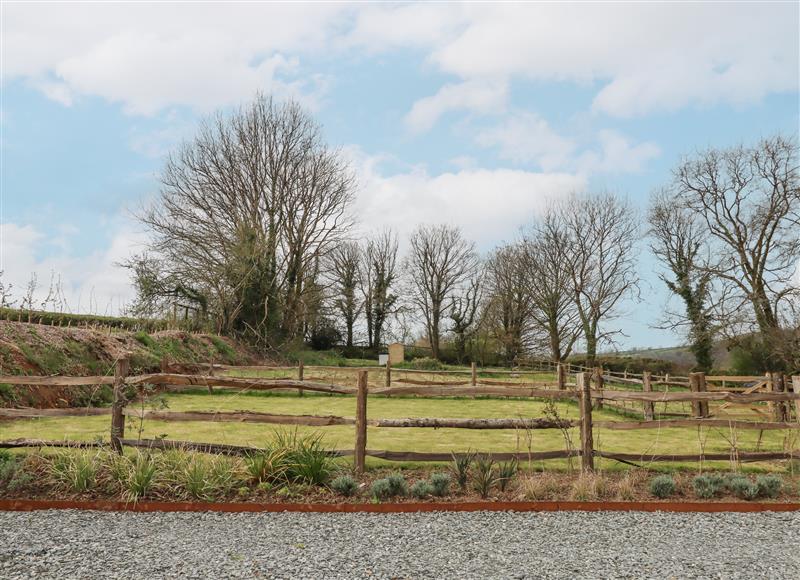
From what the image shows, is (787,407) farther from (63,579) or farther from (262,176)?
(262,176)

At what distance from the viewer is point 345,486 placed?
5758mm

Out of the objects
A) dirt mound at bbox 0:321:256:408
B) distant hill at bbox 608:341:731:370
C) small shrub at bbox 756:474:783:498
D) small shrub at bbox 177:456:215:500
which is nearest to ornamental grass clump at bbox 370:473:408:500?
small shrub at bbox 177:456:215:500

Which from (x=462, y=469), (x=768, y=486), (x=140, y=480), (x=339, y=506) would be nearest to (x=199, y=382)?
(x=140, y=480)

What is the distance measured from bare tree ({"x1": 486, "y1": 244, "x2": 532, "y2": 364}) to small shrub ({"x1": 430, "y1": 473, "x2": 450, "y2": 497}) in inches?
972

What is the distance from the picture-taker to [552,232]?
3034 centimetres

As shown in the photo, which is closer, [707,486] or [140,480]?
[140,480]

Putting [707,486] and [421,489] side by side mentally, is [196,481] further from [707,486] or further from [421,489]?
[707,486]

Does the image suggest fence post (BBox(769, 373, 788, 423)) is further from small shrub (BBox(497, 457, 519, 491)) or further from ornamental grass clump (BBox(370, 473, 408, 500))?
ornamental grass clump (BBox(370, 473, 408, 500))

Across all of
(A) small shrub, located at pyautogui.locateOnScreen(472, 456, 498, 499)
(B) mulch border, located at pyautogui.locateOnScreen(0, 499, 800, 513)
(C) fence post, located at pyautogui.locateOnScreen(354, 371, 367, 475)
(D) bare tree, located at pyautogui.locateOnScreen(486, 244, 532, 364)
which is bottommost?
(B) mulch border, located at pyautogui.locateOnScreen(0, 499, 800, 513)

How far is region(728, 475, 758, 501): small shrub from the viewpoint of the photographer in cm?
613

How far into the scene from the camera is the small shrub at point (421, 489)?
572cm

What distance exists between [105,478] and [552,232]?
88.4ft

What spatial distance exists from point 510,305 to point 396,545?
27894 millimetres

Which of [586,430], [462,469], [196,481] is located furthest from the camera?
[586,430]
